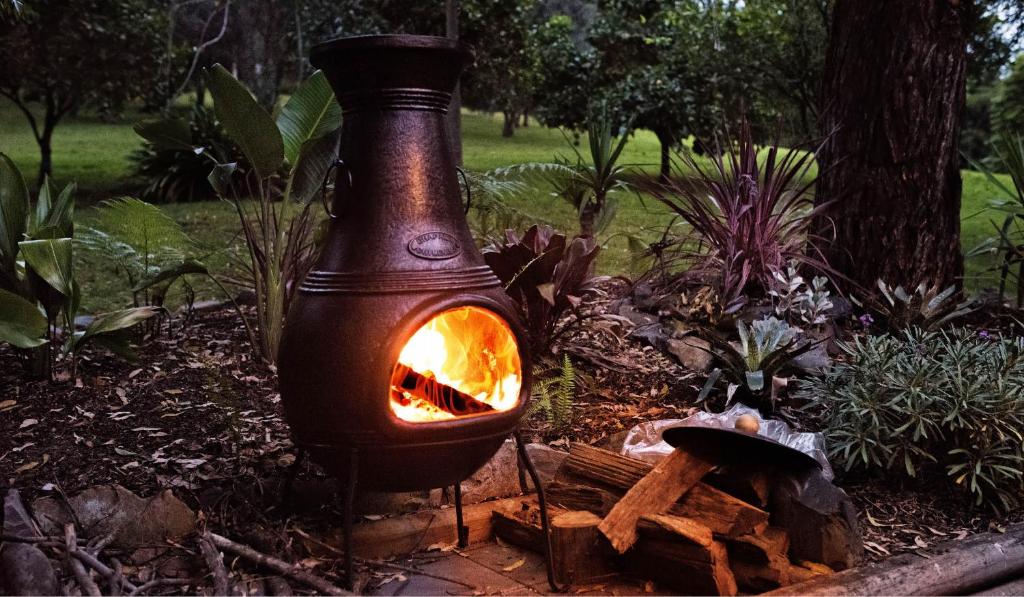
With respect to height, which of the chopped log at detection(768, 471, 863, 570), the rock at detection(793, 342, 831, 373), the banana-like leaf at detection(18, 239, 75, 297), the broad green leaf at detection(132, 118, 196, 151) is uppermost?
the broad green leaf at detection(132, 118, 196, 151)

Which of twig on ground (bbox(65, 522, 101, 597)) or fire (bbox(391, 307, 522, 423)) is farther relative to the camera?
fire (bbox(391, 307, 522, 423))

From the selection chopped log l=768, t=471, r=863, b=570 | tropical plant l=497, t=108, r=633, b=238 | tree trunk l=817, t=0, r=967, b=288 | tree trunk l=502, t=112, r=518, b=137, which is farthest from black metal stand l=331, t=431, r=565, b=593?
tree trunk l=502, t=112, r=518, b=137

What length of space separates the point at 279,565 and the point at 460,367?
0.81 metres

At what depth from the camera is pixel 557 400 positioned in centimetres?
392

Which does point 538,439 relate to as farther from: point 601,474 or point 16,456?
point 16,456

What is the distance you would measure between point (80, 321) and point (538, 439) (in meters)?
2.77

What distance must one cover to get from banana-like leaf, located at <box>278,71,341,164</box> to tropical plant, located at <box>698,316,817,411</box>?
6.53ft

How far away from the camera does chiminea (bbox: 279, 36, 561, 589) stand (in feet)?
8.78

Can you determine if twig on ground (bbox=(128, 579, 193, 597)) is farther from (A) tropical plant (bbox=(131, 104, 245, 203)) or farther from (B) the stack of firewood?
(A) tropical plant (bbox=(131, 104, 245, 203))

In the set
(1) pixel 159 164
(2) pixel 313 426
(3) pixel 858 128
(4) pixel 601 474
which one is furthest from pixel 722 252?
(1) pixel 159 164

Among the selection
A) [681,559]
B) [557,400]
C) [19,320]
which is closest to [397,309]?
[681,559]

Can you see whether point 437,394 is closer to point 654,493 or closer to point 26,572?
point 654,493

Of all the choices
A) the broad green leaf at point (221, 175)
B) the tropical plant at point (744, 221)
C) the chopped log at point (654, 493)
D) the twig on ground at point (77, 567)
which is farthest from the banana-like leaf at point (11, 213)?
the tropical plant at point (744, 221)

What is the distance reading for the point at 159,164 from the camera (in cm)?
1159
